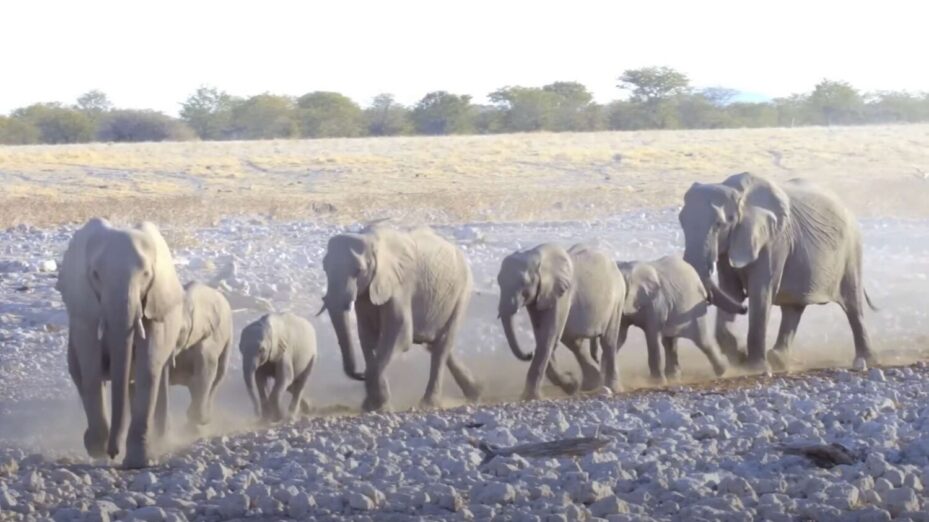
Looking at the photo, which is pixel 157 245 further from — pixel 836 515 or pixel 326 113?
pixel 326 113

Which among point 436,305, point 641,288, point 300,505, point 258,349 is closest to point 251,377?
point 258,349

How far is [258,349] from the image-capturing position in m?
12.0

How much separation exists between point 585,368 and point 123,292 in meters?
5.05

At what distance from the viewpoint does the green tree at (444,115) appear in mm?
49812

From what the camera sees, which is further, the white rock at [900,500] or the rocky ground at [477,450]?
the rocky ground at [477,450]

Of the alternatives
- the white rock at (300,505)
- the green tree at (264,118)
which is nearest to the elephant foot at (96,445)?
the white rock at (300,505)

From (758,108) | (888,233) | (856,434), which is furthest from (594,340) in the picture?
(758,108)

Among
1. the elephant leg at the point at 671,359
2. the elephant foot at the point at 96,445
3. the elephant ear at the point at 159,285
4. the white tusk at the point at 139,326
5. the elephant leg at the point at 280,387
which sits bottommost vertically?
the elephant leg at the point at 671,359

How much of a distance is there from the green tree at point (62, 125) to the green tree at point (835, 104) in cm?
2153

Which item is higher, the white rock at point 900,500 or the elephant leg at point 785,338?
the white rock at point 900,500

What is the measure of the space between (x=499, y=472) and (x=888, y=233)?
14.3 metres

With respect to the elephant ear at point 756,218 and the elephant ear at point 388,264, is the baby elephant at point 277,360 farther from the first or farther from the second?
→ the elephant ear at point 756,218

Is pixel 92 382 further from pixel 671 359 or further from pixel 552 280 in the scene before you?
pixel 671 359

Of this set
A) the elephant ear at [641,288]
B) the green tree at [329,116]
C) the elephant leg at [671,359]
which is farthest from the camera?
the green tree at [329,116]
